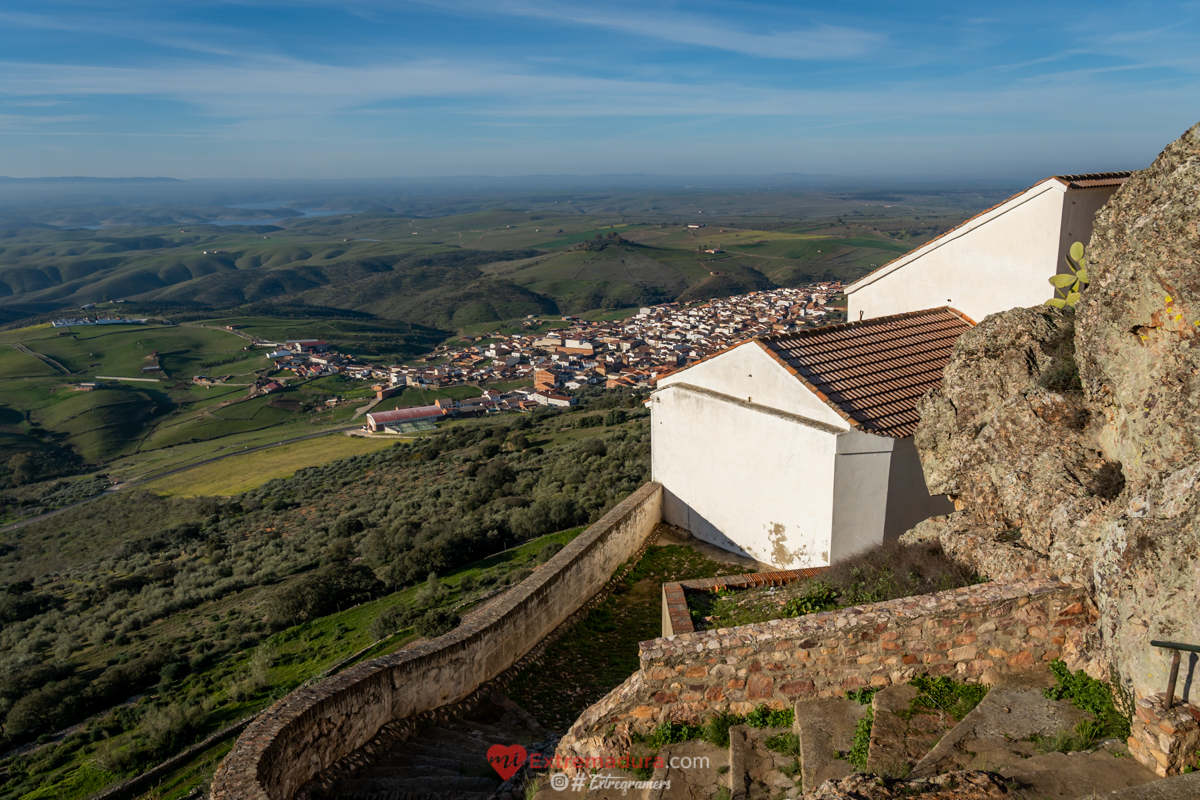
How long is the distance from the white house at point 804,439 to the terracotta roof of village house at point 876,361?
0.08 feet

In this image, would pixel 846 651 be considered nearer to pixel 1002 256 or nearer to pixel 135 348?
pixel 1002 256

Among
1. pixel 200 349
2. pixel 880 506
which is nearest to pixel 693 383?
pixel 880 506

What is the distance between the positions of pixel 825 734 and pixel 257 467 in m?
53.0

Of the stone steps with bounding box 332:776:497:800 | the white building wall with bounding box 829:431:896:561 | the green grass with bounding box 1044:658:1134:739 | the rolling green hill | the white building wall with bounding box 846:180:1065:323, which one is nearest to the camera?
the green grass with bounding box 1044:658:1134:739

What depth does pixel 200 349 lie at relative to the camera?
102 m

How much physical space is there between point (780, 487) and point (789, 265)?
149 meters

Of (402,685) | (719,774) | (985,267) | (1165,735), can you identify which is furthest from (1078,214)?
(402,685)

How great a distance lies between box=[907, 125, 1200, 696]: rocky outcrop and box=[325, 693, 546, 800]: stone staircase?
4.97 metres

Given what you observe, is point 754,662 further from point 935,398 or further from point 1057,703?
point 935,398

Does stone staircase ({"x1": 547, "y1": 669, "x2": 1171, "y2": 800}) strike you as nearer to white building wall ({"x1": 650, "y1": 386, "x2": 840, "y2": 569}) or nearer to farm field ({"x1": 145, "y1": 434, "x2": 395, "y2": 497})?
white building wall ({"x1": 650, "y1": 386, "x2": 840, "y2": 569})

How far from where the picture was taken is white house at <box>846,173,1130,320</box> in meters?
11.1

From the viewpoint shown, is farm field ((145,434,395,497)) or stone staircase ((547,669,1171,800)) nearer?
stone staircase ((547,669,1171,800))

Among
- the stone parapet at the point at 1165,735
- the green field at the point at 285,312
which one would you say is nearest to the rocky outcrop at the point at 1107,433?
the stone parapet at the point at 1165,735

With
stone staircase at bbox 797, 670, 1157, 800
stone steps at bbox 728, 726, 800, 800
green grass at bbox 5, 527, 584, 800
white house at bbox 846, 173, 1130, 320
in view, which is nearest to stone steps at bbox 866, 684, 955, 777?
stone staircase at bbox 797, 670, 1157, 800
